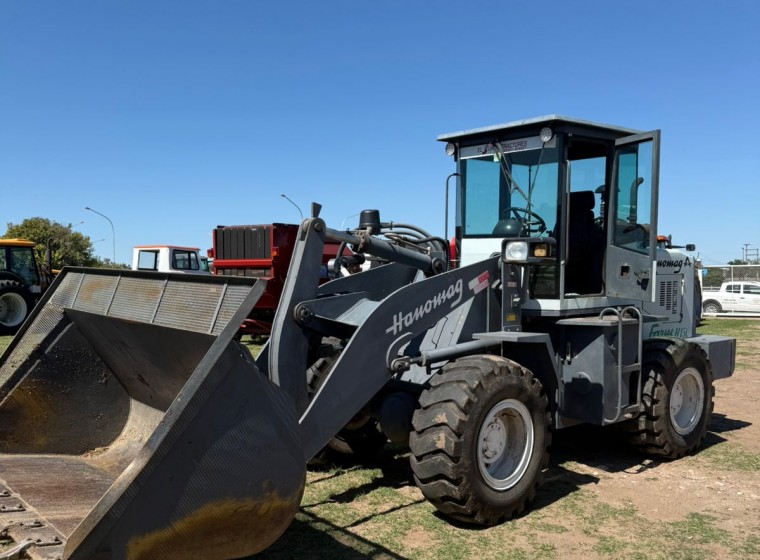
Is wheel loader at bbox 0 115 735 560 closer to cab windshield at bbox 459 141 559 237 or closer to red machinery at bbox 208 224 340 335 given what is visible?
cab windshield at bbox 459 141 559 237

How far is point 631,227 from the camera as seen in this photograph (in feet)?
21.2

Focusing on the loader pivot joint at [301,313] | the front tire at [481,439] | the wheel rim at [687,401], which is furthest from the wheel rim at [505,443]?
the wheel rim at [687,401]

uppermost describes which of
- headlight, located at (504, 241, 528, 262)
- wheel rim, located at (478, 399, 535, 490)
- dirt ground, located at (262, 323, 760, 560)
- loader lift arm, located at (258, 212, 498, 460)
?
headlight, located at (504, 241, 528, 262)

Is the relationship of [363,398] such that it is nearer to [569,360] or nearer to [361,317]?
[361,317]

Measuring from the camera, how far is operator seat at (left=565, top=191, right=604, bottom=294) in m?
6.35

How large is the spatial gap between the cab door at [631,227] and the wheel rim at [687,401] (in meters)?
0.91

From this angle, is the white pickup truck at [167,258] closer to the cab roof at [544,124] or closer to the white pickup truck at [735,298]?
the cab roof at [544,124]

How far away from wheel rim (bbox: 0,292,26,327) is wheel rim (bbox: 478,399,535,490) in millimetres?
16239

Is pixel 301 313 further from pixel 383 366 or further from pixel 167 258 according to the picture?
pixel 167 258

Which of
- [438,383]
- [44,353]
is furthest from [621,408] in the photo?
[44,353]

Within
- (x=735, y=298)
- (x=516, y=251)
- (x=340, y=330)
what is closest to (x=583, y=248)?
(x=516, y=251)

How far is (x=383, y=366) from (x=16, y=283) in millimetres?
15975

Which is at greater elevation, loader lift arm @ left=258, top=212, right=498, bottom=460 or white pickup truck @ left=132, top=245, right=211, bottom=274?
white pickup truck @ left=132, top=245, right=211, bottom=274

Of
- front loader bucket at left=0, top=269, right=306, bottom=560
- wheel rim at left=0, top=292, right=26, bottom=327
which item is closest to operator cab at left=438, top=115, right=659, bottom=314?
front loader bucket at left=0, top=269, right=306, bottom=560
